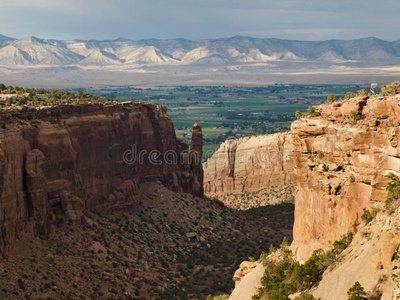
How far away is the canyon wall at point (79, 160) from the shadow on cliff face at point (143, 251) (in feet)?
5.52

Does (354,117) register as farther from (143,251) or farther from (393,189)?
(143,251)

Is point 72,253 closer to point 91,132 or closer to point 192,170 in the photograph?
point 91,132

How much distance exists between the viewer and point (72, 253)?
59.2 metres

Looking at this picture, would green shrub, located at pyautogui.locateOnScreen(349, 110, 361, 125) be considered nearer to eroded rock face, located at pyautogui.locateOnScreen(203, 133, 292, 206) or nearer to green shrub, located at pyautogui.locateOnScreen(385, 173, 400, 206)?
green shrub, located at pyautogui.locateOnScreen(385, 173, 400, 206)

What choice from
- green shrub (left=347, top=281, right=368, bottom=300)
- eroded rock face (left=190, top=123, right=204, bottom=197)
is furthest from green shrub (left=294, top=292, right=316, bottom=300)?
eroded rock face (left=190, top=123, right=204, bottom=197)

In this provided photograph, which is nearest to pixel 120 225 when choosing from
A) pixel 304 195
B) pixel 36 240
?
pixel 36 240

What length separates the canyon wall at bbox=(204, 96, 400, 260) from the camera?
3500 cm

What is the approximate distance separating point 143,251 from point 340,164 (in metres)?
35.7

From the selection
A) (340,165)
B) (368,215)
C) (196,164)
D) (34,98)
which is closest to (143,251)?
(34,98)

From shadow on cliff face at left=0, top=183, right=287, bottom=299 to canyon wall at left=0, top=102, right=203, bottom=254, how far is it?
5.52 feet

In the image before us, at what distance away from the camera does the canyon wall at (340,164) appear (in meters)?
35.0

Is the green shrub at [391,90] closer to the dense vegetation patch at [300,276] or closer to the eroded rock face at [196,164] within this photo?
the dense vegetation patch at [300,276]

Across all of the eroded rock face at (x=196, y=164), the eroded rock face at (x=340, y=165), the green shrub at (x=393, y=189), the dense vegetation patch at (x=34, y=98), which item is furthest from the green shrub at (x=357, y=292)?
the eroded rock face at (x=196, y=164)

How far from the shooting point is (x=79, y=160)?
221 ft
